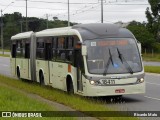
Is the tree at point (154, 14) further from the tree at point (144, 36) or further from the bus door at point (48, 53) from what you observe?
the bus door at point (48, 53)

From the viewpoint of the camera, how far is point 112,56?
635 inches

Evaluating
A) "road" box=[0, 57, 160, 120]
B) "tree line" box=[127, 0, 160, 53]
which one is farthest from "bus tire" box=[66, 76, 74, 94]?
"tree line" box=[127, 0, 160, 53]

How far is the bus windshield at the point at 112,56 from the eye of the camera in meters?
15.9

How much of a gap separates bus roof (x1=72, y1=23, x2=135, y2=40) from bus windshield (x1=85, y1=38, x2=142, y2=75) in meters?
0.20

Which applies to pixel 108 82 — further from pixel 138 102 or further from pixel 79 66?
pixel 138 102

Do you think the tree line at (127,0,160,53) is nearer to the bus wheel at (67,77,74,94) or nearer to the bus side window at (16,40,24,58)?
the bus side window at (16,40,24,58)

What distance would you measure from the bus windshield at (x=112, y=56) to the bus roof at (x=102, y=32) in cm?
20

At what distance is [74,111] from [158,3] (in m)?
62.8

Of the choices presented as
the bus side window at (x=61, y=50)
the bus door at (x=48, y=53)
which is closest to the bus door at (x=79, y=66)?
the bus side window at (x=61, y=50)

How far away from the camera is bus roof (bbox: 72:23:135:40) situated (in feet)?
54.2

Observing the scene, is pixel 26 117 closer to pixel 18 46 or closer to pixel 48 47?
pixel 48 47

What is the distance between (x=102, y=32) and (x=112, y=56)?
1.06 m

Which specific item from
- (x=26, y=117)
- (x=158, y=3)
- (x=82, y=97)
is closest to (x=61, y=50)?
(x=82, y=97)

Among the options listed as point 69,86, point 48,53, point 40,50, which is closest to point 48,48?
point 48,53
